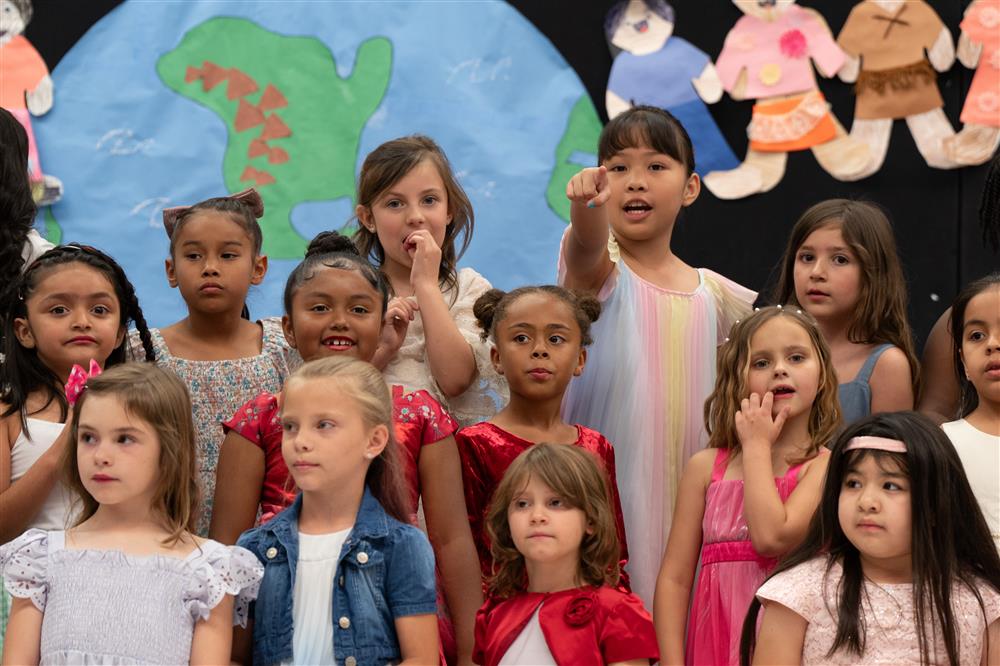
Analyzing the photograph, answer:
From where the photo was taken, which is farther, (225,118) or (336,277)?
(225,118)

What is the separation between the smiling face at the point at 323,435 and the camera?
7.54 ft

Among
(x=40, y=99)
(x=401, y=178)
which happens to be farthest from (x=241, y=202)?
(x=40, y=99)

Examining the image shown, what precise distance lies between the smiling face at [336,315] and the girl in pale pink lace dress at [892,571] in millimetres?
927

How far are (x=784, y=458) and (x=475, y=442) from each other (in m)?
0.61

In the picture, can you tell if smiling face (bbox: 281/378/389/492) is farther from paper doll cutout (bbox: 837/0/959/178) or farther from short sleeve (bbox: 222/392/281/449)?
paper doll cutout (bbox: 837/0/959/178)

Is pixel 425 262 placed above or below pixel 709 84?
below

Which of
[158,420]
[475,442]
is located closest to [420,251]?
[475,442]

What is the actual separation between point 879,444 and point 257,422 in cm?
114

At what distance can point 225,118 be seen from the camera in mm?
3703

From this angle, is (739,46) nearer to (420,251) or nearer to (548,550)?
(420,251)

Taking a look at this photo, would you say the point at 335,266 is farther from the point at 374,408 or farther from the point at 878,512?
the point at 878,512

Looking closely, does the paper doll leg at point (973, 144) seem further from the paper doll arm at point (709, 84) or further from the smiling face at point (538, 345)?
the smiling face at point (538, 345)

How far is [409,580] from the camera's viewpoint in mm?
2297

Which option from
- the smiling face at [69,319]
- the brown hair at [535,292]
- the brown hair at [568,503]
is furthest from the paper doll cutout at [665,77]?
the smiling face at [69,319]
